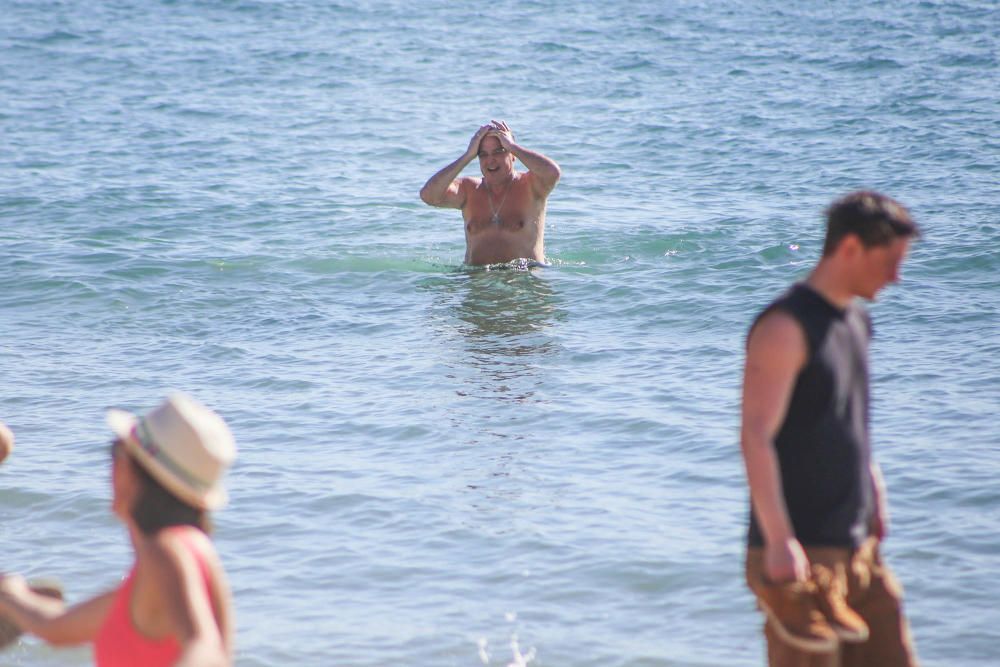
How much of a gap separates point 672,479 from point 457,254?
20.0ft

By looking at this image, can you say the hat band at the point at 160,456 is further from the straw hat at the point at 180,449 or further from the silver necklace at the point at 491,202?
the silver necklace at the point at 491,202

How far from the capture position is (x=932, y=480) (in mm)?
6379

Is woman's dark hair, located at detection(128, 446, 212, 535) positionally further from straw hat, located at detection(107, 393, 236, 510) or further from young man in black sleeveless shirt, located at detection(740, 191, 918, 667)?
young man in black sleeveless shirt, located at detection(740, 191, 918, 667)

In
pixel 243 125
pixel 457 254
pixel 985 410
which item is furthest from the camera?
pixel 243 125

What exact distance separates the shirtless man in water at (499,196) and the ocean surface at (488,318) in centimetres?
27

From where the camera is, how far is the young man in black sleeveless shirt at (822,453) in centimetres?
342

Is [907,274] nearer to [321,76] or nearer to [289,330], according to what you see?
[289,330]

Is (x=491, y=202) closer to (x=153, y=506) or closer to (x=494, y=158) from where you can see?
(x=494, y=158)

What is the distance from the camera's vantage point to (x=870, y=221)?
346 cm

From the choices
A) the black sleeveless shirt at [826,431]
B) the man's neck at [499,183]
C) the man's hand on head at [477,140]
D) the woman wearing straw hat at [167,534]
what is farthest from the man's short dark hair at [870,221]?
the man's neck at [499,183]

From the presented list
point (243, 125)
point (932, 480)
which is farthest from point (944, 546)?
point (243, 125)

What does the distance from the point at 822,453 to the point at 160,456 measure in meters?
1.66

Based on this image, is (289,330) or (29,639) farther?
(289,330)

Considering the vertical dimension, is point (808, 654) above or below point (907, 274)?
above
